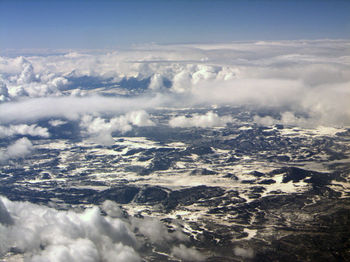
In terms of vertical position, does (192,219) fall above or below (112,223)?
below

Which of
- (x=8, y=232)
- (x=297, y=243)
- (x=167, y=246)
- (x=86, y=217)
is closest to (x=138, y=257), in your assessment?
(x=167, y=246)

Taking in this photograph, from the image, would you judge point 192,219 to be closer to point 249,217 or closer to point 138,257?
point 249,217

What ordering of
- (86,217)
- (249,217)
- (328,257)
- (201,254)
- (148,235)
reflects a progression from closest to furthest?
(328,257)
(201,254)
(86,217)
(148,235)
(249,217)

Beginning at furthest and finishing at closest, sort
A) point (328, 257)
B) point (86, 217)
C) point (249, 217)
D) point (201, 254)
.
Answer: point (249, 217), point (86, 217), point (201, 254), point (328, 257)

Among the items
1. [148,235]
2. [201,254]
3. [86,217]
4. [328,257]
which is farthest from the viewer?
[148,235]

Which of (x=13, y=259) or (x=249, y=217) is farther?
(x=249, y=217)

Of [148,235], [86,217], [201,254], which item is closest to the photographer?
[201,254]

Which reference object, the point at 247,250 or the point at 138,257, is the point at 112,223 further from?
the point at 247,250

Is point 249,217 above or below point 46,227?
below

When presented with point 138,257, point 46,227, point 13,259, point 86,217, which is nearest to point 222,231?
point 138,257

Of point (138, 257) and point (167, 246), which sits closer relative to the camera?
point (138, 257)
